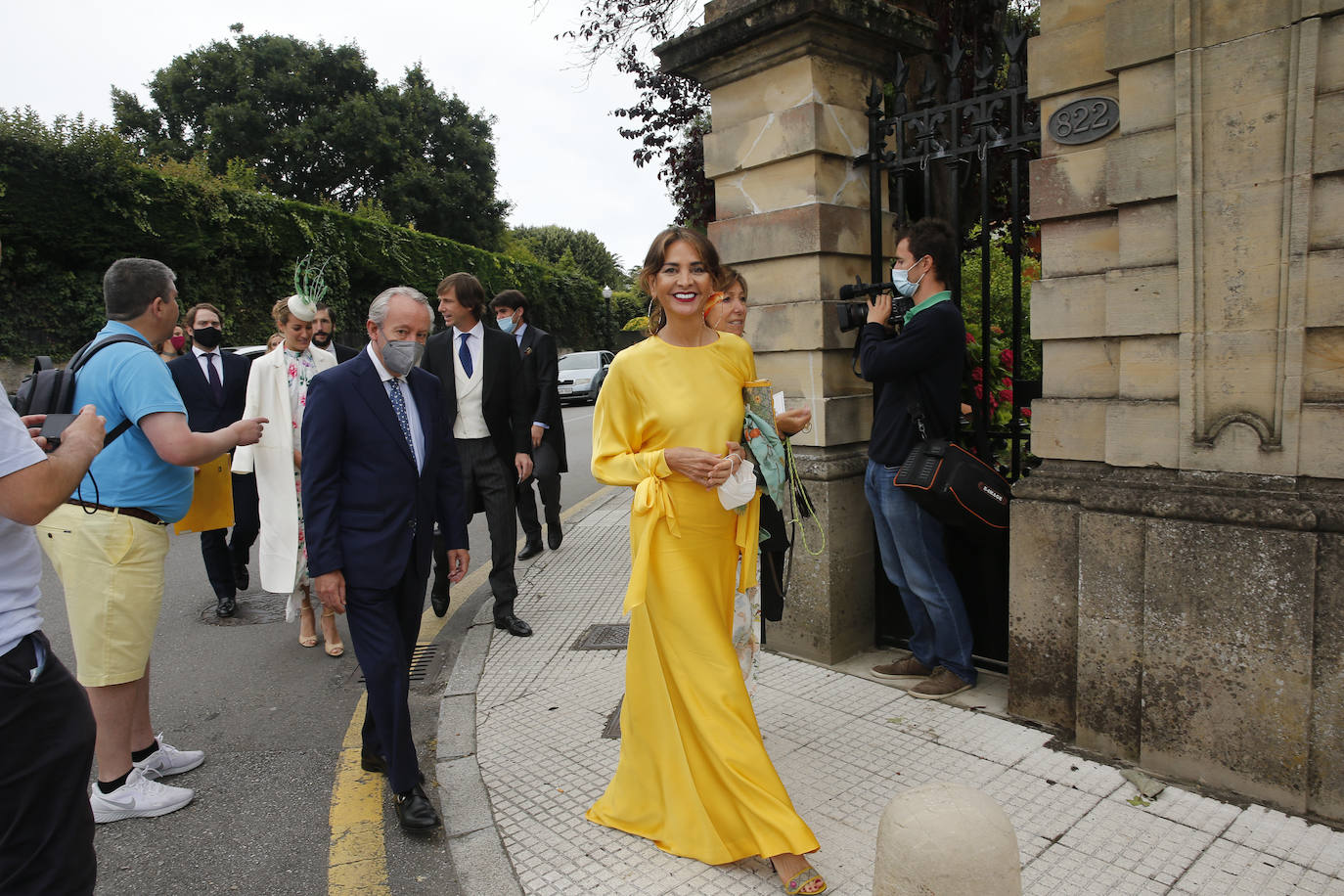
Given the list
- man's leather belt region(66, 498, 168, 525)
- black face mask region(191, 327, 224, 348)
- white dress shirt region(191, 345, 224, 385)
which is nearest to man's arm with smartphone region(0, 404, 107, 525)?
man's leather belt region(66, 498, 168, 525)

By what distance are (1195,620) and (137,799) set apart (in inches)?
163

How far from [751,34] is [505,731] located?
3.71m

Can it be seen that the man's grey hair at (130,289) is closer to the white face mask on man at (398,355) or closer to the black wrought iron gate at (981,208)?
the white face mask on man at (398,355)

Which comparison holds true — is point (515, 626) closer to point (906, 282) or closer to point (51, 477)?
point (906, 282)

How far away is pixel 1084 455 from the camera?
139 inches

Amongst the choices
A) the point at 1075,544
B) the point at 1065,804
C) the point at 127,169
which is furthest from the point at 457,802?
the point at 127,169

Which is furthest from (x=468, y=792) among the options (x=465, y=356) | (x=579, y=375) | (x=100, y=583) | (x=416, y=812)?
(x=579, y=375)

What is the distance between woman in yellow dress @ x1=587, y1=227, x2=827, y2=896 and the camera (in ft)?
9.55

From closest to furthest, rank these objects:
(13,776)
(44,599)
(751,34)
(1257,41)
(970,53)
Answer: (13,776) → (1257,41) → (751,34) → (44,599) → (970,53)

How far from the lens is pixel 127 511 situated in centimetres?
346

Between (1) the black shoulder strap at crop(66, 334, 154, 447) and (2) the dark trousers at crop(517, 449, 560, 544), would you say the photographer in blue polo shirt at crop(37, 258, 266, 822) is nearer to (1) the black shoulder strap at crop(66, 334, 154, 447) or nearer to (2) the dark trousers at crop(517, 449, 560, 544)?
(1) the black shoulder strap at crop(66, 334, 154, 447)

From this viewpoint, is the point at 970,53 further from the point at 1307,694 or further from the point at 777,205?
the point at 1307,694

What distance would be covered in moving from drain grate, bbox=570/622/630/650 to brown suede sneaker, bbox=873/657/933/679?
1503mm

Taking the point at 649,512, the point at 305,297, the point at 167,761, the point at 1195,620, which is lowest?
the point at 167,761
